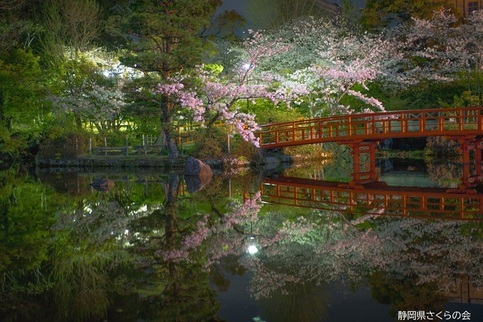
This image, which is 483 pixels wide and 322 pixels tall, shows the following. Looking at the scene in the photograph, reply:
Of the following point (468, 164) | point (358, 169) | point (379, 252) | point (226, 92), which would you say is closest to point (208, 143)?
point (226, 92)

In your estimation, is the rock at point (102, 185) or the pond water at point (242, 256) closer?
the pond water at point (242, 256)

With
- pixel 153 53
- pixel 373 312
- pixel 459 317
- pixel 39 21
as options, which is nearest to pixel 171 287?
pixel 373 312

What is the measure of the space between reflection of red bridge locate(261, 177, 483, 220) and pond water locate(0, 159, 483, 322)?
2.0 inches

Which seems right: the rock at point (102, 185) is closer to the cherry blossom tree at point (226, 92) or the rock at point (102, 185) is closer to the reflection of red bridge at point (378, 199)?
the reflection of red bridge at point (378, 199)

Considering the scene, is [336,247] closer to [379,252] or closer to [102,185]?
[379,252]

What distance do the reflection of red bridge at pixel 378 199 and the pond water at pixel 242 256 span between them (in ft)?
0.17

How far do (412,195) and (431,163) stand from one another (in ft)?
47.1

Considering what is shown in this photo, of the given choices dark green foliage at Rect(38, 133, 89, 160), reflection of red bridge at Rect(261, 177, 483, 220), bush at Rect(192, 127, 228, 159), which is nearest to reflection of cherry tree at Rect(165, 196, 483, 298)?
reflection of red bridge at Rect(261, 177, 483, 220)

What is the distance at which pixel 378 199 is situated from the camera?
54.7 feet

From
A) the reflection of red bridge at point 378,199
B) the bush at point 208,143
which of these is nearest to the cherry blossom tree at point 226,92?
the bush at point 208,143

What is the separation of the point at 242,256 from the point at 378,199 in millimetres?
8146

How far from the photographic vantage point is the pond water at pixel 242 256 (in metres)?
6.78

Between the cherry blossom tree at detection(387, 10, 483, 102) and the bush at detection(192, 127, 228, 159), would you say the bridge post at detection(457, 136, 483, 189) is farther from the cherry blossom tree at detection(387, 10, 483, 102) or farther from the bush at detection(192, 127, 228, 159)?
the bush at detection(192, 127, 228, 159)

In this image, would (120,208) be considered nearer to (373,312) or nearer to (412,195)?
(412,195)
